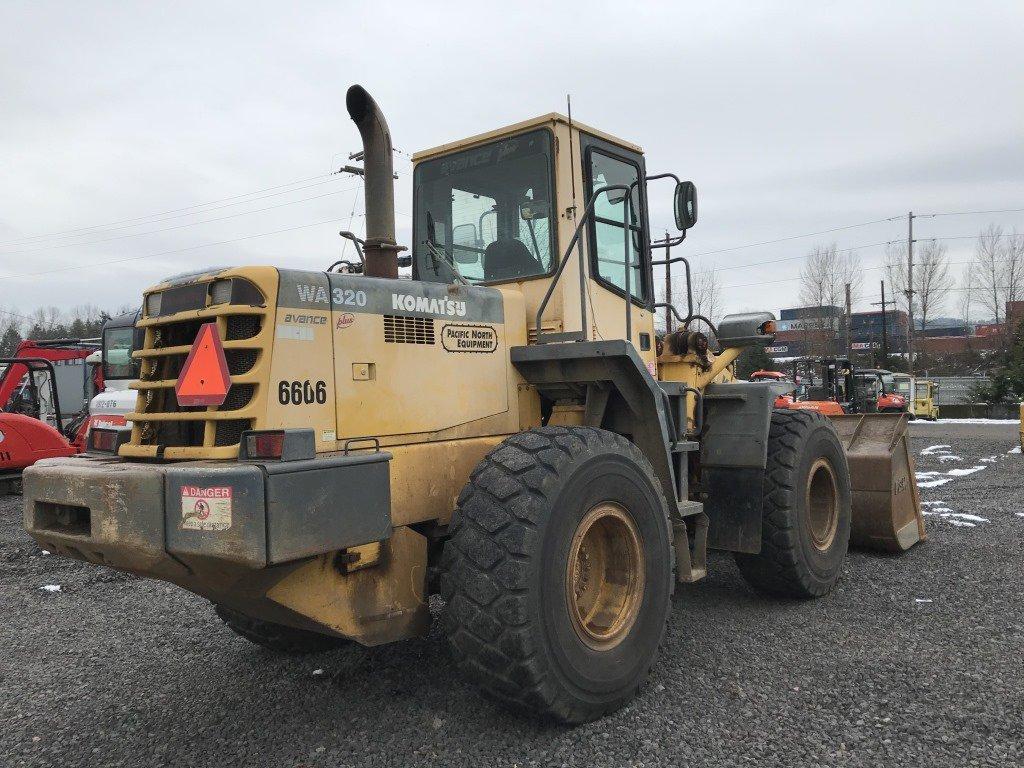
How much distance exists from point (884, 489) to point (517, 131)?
4.55m

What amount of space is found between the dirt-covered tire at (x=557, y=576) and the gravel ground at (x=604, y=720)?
0.26 meters

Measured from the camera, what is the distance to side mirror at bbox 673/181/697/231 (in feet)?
16.1

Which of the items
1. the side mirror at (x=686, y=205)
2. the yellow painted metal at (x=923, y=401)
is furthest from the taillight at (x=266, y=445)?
the yellow painted metal at (x=923, y=401)

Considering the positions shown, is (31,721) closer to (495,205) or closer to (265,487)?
(265,487)

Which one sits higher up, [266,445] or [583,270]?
[583,270]

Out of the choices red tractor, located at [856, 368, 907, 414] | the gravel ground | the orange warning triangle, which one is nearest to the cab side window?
the gravel ground

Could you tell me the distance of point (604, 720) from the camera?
3789mm

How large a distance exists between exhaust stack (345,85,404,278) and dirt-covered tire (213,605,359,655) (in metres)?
2.02

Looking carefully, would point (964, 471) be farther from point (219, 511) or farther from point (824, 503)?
point (219, 511)

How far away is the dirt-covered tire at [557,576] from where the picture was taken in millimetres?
3463

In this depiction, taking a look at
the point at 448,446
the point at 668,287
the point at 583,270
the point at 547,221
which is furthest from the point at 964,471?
the point at 448,446

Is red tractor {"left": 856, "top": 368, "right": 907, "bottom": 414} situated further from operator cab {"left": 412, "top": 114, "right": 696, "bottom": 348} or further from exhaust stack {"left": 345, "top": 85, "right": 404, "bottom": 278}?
exhaust stack {"left": 345, "top": 85, "right": 404, "bottom": 278}

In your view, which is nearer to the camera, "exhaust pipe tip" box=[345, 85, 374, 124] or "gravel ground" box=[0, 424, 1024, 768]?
"gravel ground" box=[0, 424, 1024, 768]

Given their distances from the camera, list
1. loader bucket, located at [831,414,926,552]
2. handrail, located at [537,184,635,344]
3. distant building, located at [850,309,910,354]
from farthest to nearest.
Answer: distant building, located at [850,309,910,354]
loader bucket, located at [831,414,926,552]
handrail, located at [537,184,635,344]
